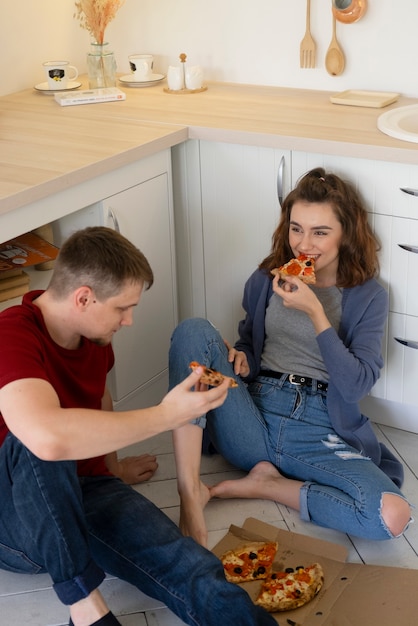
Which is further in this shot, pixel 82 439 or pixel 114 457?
pixel 114 457

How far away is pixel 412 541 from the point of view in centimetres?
212

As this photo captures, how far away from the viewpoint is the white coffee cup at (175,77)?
9.30 feet

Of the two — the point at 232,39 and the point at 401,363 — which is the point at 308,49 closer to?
the point at 232,39

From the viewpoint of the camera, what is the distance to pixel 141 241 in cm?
247

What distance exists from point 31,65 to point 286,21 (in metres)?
0.82

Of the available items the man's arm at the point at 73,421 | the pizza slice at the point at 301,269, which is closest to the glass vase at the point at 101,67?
the pizza slice at the point at 301,269

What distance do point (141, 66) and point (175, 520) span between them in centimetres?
147

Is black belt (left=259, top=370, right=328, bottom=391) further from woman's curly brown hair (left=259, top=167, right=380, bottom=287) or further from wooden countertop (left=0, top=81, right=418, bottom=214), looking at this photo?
wooden countertop (left=0, top=81, right=418, bottom=214)

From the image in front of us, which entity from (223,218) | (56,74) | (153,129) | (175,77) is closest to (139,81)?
(175,77)

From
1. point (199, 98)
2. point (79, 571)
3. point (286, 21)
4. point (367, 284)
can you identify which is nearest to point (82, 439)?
point (79, 571)

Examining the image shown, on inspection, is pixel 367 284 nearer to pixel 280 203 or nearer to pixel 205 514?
pixel 280 203

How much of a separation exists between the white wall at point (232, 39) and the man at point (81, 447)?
4.30ft

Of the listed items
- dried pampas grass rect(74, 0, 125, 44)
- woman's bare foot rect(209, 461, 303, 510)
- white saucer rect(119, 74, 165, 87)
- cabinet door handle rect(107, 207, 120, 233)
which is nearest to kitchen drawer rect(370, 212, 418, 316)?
woman's bare foot rect(209, 461, 303, 510)

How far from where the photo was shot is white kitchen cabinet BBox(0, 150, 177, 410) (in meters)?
2.30
